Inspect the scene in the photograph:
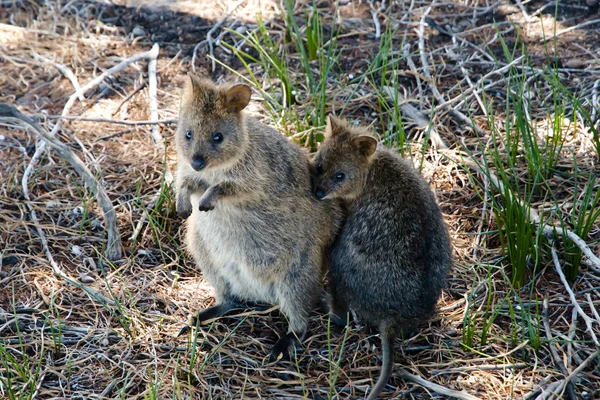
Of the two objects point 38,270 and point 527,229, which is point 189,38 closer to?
point 38,270

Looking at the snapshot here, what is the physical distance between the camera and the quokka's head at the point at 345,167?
466cm

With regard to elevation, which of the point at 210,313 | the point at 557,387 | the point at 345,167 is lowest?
the point at 210,313

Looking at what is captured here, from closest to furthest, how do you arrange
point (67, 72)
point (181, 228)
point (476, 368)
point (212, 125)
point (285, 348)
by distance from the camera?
point (476, 368)
point (212, 125)
point (285, 348)
point (181, 228)
point (67, 72)

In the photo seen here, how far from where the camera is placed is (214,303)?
5039 millimetres

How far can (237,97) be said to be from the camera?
14.4 ft

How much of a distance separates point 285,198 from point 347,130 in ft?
2.09

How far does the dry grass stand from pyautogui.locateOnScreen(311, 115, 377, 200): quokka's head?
84 centimetres

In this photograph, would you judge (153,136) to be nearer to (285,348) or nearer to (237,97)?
(237,97)

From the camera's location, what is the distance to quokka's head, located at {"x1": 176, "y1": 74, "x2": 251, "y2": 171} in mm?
4312

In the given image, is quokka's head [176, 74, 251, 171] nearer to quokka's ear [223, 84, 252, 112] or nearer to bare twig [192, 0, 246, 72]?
quokka's ear [223, 84, 252, 112]

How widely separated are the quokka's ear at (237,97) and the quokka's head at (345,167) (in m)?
0.71

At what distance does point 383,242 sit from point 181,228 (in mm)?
1681

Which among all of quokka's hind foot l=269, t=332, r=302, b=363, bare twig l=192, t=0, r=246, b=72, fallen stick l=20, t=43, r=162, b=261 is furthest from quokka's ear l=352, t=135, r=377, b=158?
bare twig l=192, t=0, r=246, b=72

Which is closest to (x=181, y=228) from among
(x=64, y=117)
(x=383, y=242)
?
(x=64, y=117)
